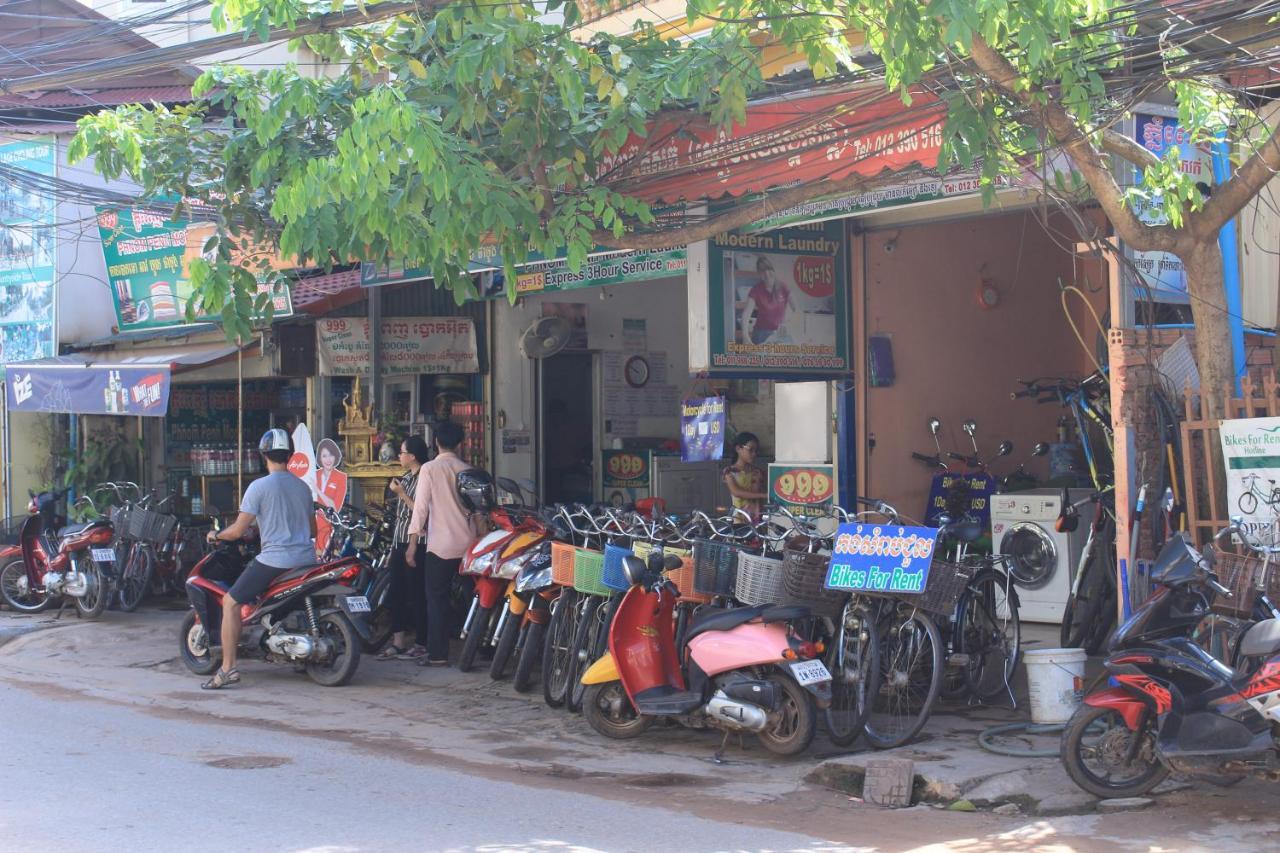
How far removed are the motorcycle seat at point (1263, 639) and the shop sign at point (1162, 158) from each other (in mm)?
2654

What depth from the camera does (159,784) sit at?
21.9 ft

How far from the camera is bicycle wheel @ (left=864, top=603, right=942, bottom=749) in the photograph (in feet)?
23.3

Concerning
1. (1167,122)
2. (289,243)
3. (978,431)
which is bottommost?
(978,431)

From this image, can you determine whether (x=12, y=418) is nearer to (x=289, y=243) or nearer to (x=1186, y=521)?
(x=289, y=243)

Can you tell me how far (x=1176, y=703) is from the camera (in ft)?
19.1

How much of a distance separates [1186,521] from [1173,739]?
206cm

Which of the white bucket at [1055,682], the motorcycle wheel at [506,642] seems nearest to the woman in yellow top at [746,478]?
the motorcycle wheel at [506,642]

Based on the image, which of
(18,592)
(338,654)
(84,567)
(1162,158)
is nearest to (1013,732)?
(1162,158)

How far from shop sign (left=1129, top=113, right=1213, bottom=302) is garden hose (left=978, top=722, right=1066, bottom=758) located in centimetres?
258

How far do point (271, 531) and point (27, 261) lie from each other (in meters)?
9.41

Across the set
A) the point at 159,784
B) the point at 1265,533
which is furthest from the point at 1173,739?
the point at 159,784

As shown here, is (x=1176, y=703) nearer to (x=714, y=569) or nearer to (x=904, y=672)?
(x=904, y=672)

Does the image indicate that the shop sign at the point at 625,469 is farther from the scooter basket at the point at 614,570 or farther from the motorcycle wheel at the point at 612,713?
the motorcycle wheel at the point at 612,713

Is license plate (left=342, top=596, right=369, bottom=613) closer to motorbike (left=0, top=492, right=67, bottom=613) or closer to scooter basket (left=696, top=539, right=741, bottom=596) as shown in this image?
scooter basket (left=696, top=539, right=741, bottom=596)
